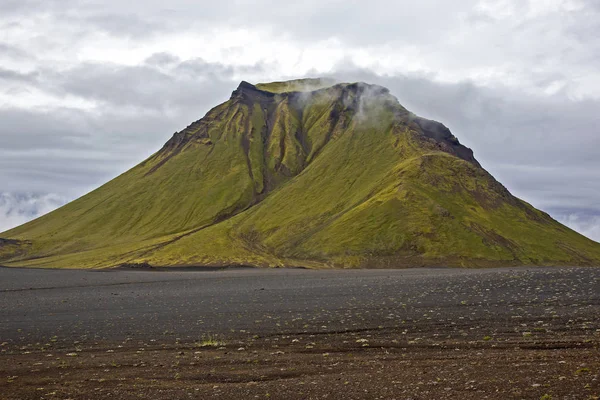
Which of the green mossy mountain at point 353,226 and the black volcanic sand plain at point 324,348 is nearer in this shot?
the black volcanic sand plain at point 324,348

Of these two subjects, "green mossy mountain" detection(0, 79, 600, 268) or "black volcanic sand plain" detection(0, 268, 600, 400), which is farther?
"green mossy mountain" detection(0, 79, 600, 268)

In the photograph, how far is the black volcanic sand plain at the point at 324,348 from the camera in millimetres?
15031

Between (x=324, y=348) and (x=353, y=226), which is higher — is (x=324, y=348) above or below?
below

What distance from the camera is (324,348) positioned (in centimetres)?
2200

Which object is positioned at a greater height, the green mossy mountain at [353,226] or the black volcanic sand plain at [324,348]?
the green mossy mountain at [353,226]

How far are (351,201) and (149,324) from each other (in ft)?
429

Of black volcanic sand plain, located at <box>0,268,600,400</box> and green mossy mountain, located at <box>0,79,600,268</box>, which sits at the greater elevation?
green mossy mountain, located at <box>0,79,600,268</box>

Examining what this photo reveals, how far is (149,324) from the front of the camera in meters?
32.6

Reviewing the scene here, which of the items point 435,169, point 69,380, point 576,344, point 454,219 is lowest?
point 69,380

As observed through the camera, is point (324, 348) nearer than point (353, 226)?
Yes

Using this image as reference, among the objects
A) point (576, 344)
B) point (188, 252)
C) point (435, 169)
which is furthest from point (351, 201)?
point (576, 344)

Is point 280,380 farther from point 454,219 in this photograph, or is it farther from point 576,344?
point 454,219

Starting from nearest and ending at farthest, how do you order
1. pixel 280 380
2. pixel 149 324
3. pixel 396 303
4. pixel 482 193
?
pixel 280 380
pixel 149 324
pixel 396 303
pixel 482 193

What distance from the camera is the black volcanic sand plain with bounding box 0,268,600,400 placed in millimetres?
15031
